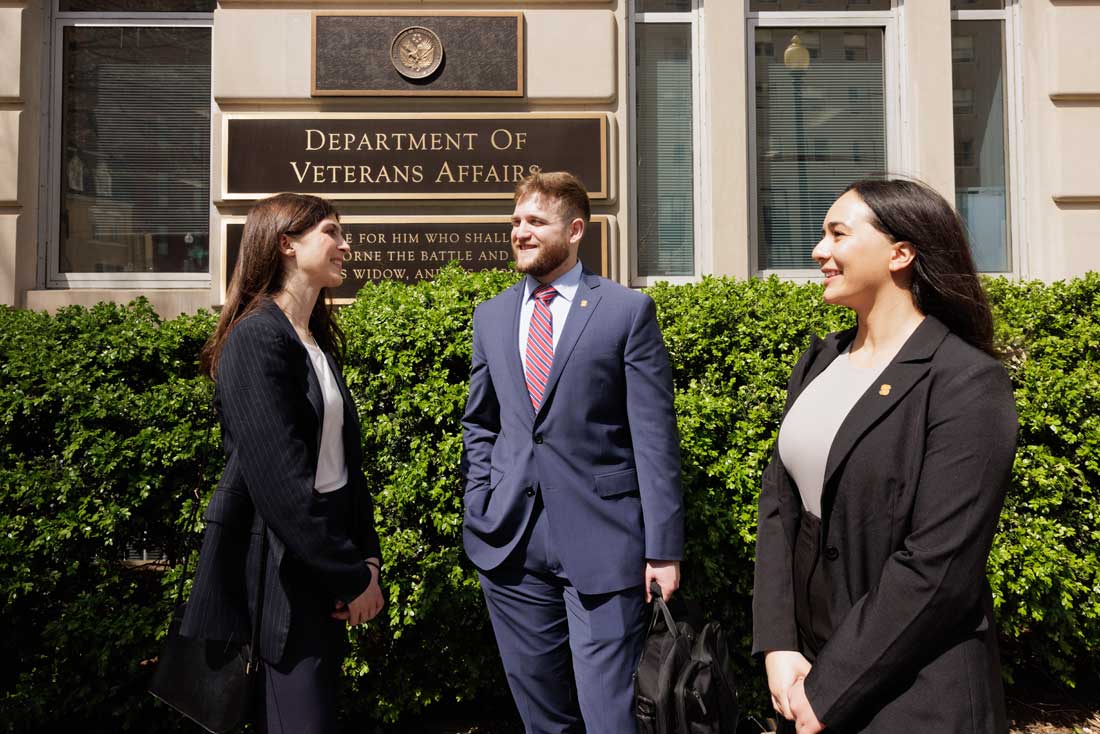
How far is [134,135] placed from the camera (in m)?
6.99

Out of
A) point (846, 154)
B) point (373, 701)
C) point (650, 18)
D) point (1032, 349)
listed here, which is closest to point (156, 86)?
point (650, 18)

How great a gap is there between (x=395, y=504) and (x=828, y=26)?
5.76 m

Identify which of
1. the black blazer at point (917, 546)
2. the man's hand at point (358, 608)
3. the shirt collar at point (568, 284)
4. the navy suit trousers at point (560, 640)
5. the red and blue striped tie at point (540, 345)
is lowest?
the navy suit trousers at point (560, 640)

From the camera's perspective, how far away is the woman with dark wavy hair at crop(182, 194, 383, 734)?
238 centimetres

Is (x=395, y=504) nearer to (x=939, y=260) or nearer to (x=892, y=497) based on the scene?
(x=892, y=497)

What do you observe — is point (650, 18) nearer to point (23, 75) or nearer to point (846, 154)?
point (846, 154)

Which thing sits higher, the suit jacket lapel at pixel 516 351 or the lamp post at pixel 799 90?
the lamp post at pixel 799 90

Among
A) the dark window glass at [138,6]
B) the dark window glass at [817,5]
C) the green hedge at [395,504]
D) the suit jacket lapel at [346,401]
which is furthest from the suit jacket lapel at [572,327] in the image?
the dark window glass at [138,6]

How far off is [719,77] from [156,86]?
485cm

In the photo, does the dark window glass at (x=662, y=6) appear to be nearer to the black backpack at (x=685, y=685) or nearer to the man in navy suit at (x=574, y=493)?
the man in navy suit at (x=574, y=493)

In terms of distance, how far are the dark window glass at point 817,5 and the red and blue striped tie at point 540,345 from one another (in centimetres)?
506

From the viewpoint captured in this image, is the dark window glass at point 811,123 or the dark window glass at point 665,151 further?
the dark window glass at point 811,123

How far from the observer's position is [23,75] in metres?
6.58

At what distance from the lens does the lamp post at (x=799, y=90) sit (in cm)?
707
